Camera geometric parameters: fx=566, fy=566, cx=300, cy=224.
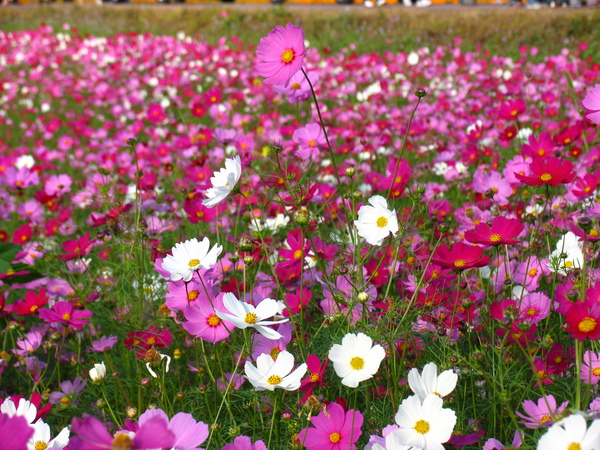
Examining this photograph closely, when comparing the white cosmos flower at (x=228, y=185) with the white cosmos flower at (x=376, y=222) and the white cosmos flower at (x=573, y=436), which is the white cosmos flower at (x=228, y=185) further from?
the white cosmos flower at (x=573, y=436)

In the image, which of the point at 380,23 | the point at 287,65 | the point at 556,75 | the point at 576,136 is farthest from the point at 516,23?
the point at 287,65

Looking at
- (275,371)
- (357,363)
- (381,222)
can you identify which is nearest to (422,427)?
(357,363)

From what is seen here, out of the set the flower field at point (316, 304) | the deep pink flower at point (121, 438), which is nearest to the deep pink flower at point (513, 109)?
the flower field at point (316, 304)

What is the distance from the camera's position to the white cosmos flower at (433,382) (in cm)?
78

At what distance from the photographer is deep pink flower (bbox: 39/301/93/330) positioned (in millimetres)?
1149

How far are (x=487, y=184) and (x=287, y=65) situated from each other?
0.75m

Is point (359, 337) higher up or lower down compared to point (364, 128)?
higher up

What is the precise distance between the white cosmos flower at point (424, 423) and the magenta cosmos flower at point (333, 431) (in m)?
0.10

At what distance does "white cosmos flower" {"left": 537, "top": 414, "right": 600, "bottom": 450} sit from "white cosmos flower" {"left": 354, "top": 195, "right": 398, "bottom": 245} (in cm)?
42

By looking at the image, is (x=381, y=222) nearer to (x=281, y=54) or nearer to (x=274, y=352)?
(x=274, y=352)

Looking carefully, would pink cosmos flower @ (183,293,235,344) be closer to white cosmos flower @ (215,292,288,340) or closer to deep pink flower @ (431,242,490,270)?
white cosmos flower @ (215,292,288,340)

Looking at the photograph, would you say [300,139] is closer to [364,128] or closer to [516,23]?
[364,128]

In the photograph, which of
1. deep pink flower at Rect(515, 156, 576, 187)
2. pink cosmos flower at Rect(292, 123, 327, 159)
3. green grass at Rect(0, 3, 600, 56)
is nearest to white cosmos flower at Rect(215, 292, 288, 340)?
deep pink flower at Rect(515, 156, 576, 187)

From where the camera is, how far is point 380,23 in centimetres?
727
